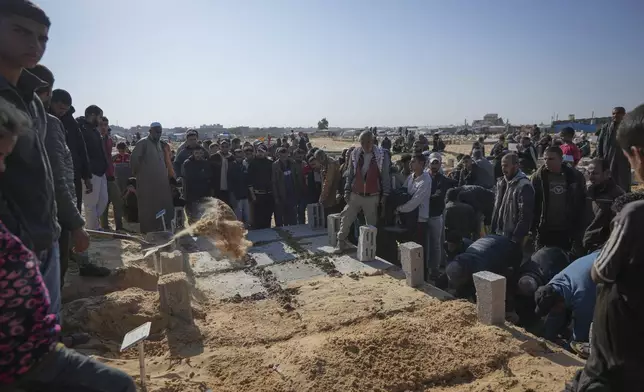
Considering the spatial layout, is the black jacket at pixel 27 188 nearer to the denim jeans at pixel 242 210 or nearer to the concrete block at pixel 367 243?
the concrete block at pixel 367 243

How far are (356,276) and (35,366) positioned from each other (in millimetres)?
4181

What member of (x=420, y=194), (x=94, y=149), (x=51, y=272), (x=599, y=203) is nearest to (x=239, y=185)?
(x=94, y=149)

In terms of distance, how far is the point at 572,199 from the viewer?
16.3 feet

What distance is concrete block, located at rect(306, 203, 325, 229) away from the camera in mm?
7988

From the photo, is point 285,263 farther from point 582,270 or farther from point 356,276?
point 582,270

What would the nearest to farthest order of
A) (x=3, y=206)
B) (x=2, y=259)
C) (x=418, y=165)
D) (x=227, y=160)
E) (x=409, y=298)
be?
(x=2, y=259), (x=3, y=206), (x=409, y=298), (x=418, y=165), (x=227, y=160)

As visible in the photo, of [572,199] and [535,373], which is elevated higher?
[572,199]

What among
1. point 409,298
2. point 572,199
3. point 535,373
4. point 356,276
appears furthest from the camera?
point 356,276

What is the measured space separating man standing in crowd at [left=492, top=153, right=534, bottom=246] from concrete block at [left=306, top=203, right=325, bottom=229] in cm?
361

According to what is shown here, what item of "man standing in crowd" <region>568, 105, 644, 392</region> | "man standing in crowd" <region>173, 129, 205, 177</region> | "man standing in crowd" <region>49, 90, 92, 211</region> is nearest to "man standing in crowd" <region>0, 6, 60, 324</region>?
"man standing in crowd" <region>568, 105, 644, 392</region>

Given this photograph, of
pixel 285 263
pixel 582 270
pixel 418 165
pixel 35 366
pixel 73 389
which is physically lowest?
pixel 285 263

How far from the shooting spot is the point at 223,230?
655 centimetres

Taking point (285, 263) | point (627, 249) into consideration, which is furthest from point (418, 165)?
point (627, 249)

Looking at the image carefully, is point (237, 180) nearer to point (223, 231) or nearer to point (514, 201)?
point (223, 231)
